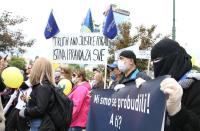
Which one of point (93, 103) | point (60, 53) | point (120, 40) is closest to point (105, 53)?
point (60, 53)

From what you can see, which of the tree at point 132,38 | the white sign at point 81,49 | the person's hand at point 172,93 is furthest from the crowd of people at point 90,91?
the tree at point 132,38

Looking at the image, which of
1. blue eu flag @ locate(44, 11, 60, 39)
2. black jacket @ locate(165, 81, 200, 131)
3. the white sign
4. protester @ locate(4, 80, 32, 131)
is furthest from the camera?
blue eu flag @ locate(44, 11, 60, 39)

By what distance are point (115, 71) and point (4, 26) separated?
25857 millimetres

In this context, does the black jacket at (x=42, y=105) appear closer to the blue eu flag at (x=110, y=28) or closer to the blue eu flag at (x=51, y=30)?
the blue eu flag at (x=110, y=28)

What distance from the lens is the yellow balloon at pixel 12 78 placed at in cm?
741

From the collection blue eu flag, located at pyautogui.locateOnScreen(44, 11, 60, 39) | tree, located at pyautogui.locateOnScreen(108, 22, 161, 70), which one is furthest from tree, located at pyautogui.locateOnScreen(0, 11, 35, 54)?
blue eu flag, located at pyautogui.locateOnScreen(44, 11, 60, 39)

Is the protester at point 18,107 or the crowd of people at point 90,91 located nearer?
the crowd of people at point 90,91

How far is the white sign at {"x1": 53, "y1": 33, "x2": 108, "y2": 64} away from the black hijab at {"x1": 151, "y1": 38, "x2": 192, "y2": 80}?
19.4 ft

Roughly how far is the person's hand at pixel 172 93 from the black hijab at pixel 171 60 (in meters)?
0.34

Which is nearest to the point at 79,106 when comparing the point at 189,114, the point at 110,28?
the point at 110,28

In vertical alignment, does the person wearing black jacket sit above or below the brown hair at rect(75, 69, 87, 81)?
above

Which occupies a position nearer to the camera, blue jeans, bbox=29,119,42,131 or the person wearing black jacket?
the person wearing black jacket

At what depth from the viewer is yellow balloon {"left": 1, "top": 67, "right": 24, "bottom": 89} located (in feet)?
24.3

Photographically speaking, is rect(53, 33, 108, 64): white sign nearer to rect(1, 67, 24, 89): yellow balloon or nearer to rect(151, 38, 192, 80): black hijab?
rect(1, 67, 24, 89): yellow balloon
